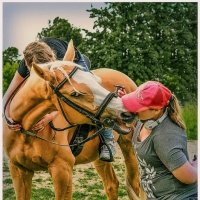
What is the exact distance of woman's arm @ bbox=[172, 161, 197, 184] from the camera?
2688 mm

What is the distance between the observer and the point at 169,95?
285 cm

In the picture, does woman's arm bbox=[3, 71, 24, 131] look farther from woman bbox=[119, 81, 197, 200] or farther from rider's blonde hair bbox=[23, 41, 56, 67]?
woman bbox=[119, 81, 197, 200]

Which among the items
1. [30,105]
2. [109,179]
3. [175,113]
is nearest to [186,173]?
[175,113]

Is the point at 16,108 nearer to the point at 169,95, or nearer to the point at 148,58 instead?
the point at 169,95

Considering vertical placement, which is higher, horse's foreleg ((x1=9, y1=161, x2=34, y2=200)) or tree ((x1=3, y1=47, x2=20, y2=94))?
Result: tree ((x1=3, y1=47, x2=20, y2=94))

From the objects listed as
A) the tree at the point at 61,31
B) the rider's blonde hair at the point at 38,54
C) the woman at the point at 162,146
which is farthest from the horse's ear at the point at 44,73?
the tree at the point at 61,31

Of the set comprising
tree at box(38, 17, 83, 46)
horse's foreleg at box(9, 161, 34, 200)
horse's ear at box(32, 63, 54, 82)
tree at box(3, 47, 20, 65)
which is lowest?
horse's foreleg at box(9, 161, 34, 200)

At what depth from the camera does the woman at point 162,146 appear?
2.70 meters

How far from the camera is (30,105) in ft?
12.0

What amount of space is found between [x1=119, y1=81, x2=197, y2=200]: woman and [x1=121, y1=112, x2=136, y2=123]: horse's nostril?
11 cm

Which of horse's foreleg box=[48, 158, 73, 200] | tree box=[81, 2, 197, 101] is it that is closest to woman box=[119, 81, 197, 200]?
horse's foreleg box=[48, 158, 73, 200]

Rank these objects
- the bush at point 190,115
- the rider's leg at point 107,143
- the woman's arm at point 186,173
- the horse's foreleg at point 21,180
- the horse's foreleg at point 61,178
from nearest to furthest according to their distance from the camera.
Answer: the woman's arm at point 186,173 → the horse's foreleg at point 61,178 → the horse's foreleg at point 21,180 → the rider's leg at point 107,143 → the bush at point 190,115

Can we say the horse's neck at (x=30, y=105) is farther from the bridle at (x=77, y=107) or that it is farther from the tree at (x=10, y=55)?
the tree at (x=10, y=55)

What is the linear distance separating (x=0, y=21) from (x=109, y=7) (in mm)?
1155
